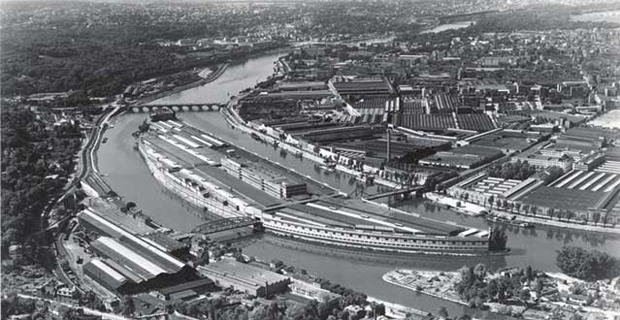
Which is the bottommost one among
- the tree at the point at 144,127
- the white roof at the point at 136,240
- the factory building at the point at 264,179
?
the tree at the point at 144,127

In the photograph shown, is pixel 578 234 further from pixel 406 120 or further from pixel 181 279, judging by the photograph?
pixel 406 120

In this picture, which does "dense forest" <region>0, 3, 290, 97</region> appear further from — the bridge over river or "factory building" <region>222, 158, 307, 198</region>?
"factory building" <region>222, 158, 307, 198</region>


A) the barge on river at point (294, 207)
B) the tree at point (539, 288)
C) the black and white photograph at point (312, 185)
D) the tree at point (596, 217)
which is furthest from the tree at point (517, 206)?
the tree at point (539, 288)

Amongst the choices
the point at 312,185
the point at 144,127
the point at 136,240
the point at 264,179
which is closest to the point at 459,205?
the point at 312,185

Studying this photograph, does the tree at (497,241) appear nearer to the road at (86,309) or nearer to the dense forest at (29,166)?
the road at (86,309)

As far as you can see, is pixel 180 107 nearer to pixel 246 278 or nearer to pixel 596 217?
pixel 596 217

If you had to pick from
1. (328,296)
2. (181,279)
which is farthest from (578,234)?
(181,279)
